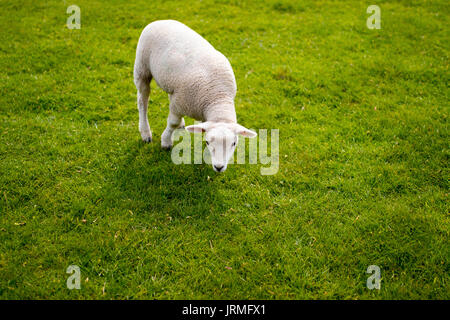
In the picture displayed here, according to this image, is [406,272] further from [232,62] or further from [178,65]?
[232,62]

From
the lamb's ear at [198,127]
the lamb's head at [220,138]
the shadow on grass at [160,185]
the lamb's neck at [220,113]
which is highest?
the lamb's neck at [220,113]

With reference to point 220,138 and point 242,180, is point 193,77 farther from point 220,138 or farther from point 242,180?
point 242,180

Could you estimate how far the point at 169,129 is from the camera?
5793 millimetres

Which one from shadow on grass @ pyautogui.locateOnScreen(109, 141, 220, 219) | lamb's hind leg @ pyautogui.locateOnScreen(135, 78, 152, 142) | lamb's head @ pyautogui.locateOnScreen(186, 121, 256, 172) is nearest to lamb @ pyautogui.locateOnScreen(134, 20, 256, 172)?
lamb's head @ pyautogui.locateOnScreen(186, 121, 256, 172)

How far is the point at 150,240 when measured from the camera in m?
4.55

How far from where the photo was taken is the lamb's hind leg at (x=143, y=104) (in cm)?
593

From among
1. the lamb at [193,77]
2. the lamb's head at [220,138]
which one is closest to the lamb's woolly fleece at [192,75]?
the lamb at [193,77]

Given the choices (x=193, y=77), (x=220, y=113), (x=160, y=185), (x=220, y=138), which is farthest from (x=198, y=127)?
(x=160, y=185)

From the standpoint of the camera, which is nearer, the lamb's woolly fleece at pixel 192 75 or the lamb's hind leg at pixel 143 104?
the lamb's woolly fleece at pixel 192 75

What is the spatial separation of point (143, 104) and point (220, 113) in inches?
78.7

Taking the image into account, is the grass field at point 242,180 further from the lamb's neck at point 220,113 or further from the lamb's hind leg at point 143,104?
the lamb's neck at point 220,113

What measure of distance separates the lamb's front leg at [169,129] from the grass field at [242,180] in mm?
276
